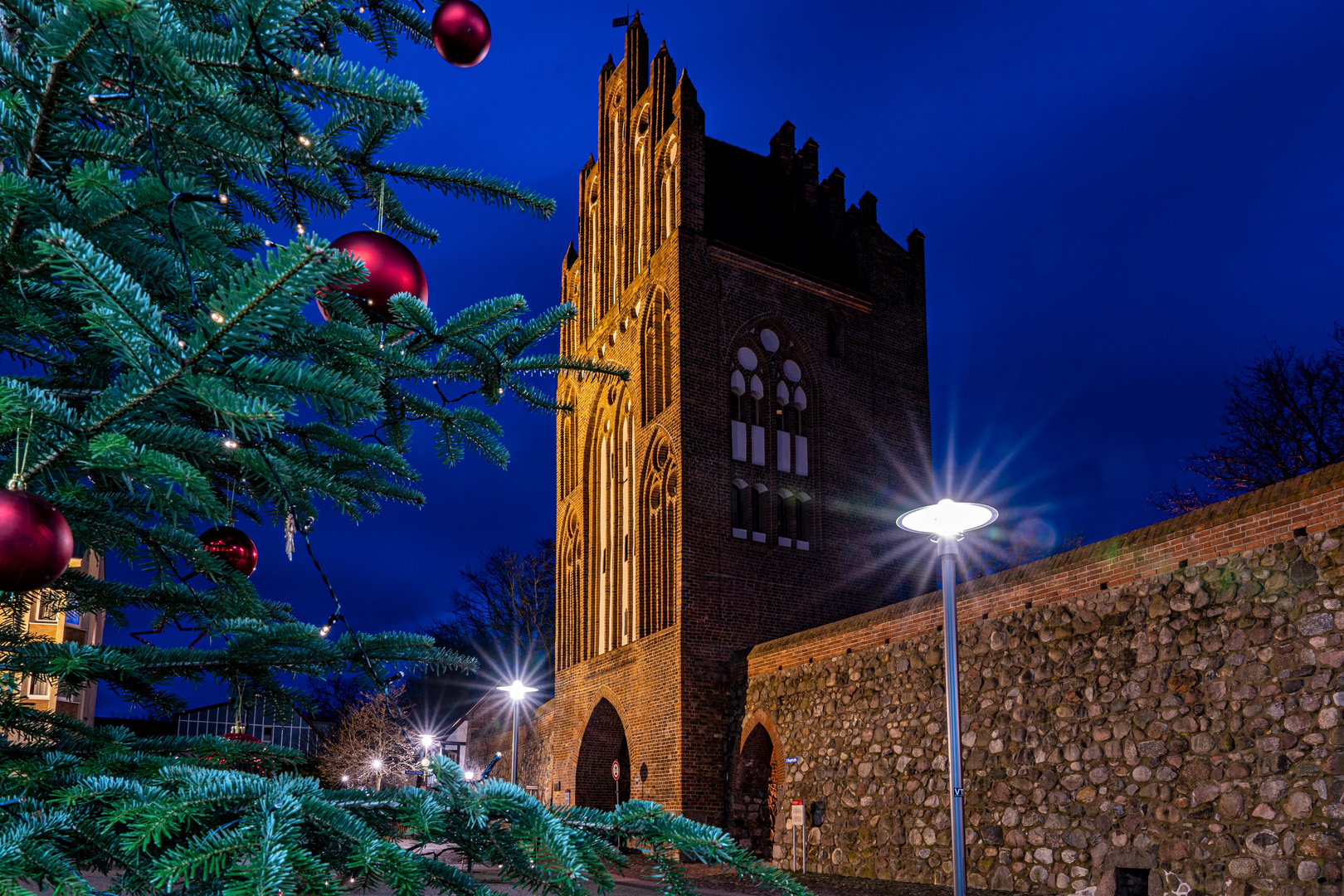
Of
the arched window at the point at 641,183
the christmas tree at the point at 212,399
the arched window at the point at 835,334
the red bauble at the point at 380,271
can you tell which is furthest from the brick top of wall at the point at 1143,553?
the arched window at the point at 641,183

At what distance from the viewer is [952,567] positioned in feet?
19.8

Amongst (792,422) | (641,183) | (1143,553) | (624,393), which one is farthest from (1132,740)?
(641,183)

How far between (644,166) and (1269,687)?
1575 centimetres

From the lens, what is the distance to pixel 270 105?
6.12 feet

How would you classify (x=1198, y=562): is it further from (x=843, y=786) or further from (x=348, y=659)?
(x=348, y=659)

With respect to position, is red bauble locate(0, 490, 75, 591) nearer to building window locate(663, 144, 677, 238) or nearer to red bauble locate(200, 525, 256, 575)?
red bauble locate(200, 525, 256, 575)

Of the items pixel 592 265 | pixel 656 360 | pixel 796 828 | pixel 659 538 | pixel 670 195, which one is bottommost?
pixel 796 828

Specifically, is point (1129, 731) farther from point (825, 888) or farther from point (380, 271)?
point (380, 271)

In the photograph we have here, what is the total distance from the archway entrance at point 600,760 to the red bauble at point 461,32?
19.1 meters

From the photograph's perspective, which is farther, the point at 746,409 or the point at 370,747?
the point at 370,747

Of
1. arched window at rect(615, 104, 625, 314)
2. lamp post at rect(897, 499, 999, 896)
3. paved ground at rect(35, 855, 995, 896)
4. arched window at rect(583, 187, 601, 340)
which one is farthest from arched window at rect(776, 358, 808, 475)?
lamp post at rect(897, 499, 999, 896)

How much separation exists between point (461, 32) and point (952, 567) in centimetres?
464

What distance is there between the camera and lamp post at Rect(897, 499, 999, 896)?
610 cm

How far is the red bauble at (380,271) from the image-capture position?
1.99 metres
